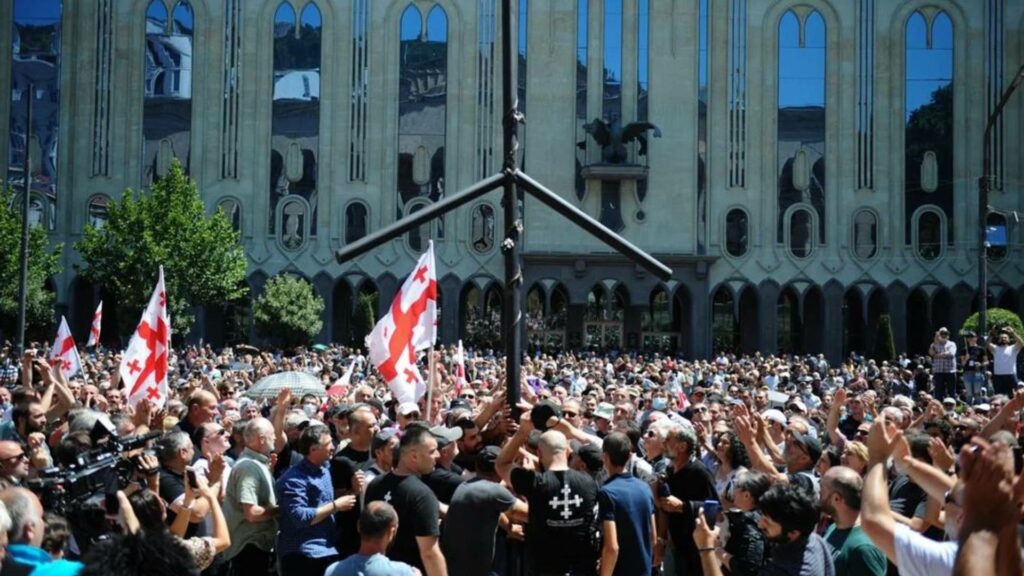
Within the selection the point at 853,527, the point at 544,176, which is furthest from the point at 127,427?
the point at 544,176

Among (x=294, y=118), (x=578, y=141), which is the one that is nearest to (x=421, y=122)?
(x=294, y=118)

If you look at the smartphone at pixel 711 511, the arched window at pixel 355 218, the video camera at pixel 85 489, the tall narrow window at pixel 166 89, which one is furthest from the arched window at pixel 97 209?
the smartphone at pixel 711 511

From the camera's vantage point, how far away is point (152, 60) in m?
51.7

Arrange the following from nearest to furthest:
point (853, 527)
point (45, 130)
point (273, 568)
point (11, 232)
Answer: point (853, 527), point (273, 568), point (11, 232), point (45, 130)

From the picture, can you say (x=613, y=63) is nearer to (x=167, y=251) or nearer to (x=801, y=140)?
(x=801, y=140)

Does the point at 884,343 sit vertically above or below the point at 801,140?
below

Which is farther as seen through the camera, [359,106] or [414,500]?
[359,106]

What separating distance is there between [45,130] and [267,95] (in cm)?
1003

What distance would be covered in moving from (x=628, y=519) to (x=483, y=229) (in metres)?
45.1

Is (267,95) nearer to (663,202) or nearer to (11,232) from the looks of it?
(11,232)

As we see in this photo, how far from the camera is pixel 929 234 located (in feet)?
173

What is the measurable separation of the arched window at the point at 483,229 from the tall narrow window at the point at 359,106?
217 inches

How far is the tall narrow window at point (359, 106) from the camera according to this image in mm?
51844

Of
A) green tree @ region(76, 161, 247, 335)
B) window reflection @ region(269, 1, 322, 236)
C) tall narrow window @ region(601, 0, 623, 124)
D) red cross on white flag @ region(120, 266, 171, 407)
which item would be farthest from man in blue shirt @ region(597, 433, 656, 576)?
tall narrow window @ region(601, 0, 623, 124)
